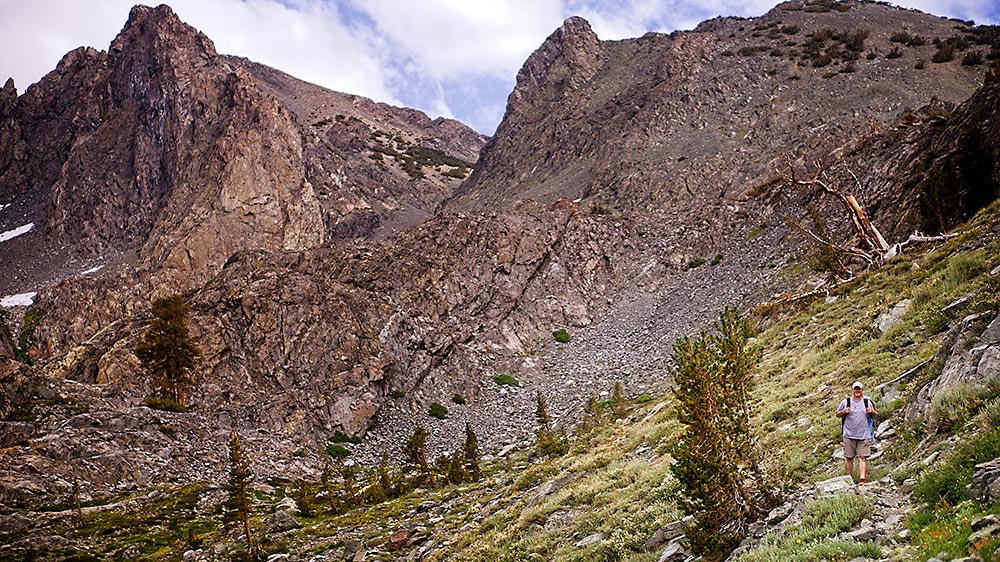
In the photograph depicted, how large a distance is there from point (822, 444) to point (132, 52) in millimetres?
159426

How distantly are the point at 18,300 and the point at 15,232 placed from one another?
31.9 meters

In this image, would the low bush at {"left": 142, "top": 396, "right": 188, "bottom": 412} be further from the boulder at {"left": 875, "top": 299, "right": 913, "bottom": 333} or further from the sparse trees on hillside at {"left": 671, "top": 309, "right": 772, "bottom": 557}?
the boulder at {"left": 875, "top": 299, "right": 913, "bottom": 333}

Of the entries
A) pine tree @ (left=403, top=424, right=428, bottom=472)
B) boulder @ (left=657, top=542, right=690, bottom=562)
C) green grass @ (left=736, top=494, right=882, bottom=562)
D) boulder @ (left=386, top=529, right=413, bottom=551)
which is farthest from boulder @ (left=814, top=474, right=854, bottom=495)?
pine tree @ (left=403, top=424, right=428, bottom=472)

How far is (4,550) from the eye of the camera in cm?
2533

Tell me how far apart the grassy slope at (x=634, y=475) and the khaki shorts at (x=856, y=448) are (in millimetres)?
348

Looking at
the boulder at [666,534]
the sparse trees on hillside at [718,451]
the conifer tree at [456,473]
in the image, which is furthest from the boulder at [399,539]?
the sparse trees on hillside at [718,451]

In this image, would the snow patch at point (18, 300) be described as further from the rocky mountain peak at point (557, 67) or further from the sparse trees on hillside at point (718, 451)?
the sparse trees on hillside at point (718, 451)

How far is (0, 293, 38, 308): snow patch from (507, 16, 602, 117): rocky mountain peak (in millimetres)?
96270

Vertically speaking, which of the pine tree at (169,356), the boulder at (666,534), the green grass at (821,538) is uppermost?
the pine tree at (169,356)

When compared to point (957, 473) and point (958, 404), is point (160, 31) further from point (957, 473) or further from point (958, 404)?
point (957, 473)

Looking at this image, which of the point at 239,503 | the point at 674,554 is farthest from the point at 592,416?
the point at 674,554

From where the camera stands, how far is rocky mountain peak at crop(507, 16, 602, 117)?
388 ft

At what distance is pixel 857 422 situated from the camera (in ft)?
34.6

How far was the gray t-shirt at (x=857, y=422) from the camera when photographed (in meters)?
10.5
